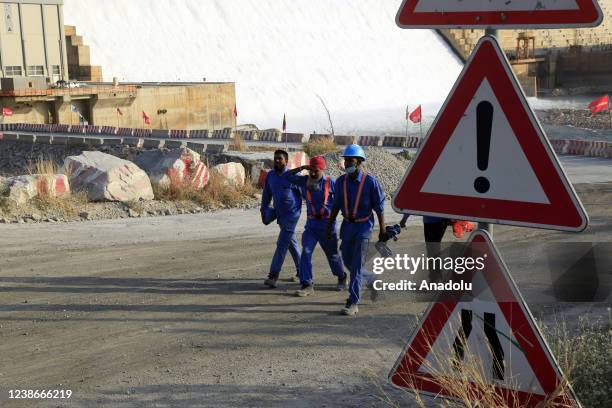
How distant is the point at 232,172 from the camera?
1803cm

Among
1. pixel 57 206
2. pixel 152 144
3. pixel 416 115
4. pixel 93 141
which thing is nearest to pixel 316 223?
pixel 57 206

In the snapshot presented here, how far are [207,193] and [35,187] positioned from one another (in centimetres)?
334

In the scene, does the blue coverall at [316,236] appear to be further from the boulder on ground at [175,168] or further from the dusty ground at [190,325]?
the boulder on ground at [175,168]

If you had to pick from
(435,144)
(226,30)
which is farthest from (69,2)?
(435,144)

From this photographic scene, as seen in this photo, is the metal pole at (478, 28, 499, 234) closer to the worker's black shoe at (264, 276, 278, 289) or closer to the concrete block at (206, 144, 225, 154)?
the worker's black shoe at (264, 276, 278, 289)

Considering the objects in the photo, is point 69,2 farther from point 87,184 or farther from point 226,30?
point 87,184

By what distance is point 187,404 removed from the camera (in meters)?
5.80

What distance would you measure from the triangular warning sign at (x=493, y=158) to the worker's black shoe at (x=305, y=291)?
5960 millimetres

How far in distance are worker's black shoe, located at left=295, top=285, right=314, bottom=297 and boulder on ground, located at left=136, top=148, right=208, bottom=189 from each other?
8140 mm

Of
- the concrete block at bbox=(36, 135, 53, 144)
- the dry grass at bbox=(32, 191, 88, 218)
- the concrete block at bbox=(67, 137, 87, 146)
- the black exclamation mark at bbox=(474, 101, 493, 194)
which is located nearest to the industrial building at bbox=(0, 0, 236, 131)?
the concrete block at bbox=(36, 135, 53, 144)

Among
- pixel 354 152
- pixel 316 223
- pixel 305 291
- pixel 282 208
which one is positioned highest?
pixel 354 152

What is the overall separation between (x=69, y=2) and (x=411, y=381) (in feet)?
193

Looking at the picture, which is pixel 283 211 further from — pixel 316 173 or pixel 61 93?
pixel 61 93

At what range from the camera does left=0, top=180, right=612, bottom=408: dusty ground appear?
616 cm
